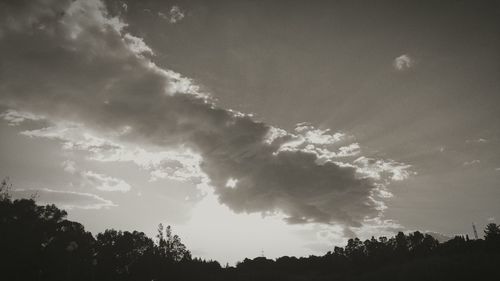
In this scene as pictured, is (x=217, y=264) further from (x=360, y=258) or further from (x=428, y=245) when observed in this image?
(x=428, y=245)

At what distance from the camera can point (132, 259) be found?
3878 inches

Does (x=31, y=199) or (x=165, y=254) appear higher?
(x=31, y=199)

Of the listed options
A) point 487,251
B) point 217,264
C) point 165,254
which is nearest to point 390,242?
point 217,264

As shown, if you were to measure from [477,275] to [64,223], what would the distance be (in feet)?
282

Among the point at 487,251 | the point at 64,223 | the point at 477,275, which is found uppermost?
the point at 64,223

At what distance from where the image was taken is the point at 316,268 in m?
137

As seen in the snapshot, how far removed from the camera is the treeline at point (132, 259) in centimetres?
6369

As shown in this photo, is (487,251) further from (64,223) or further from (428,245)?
(64,223)

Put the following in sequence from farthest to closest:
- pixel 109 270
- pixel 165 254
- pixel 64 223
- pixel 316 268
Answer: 1. pixel 316 268
2. pixel 165 254
3. pixel 109 270
4. pixel 64 223

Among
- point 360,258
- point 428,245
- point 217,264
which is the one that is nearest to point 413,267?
point 360,258

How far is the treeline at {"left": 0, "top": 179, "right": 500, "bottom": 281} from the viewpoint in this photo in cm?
6369

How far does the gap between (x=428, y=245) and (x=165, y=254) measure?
349 feet

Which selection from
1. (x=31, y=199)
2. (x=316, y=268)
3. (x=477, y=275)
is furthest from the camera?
(x=316, y=268)

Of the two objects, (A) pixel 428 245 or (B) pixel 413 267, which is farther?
(A) pixel 428 245
